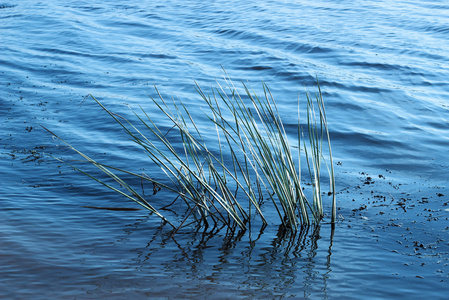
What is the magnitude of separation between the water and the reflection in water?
0.04 ft

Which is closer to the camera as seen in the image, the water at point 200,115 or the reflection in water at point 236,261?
the reflection in water at point 236,261

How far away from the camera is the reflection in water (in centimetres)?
323

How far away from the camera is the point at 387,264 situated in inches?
138

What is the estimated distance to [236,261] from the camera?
11.7 feet

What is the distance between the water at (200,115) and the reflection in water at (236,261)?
0.04ft

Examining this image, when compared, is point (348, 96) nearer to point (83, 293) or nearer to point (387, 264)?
point (387, 264)

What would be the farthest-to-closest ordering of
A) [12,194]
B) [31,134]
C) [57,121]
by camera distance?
1. [57,121]
2. [31,134]
3. [12,194]

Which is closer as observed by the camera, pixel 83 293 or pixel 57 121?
pixel 83 293

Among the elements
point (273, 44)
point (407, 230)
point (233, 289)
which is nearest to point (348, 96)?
point (273, 44)

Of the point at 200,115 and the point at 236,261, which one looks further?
the point at 200,115

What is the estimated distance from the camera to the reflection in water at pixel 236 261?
3.23m

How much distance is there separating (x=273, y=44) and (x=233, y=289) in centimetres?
772

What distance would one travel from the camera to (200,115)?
6.85 m

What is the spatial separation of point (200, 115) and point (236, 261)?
350 cm
